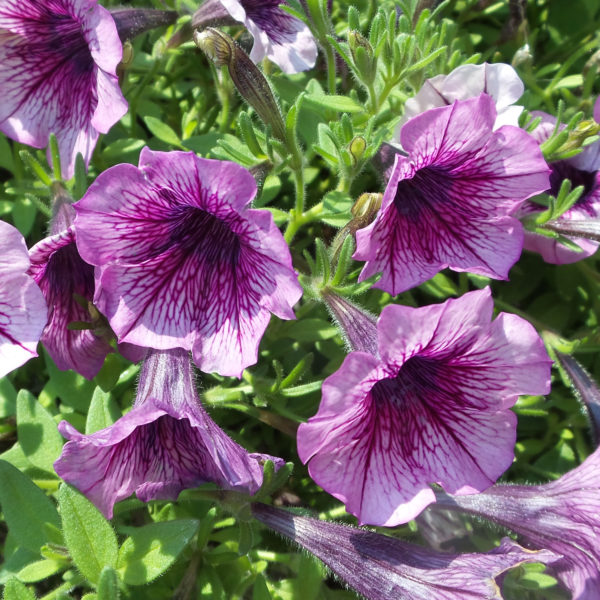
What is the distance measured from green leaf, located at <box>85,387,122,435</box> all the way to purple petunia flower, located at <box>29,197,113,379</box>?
6 cm

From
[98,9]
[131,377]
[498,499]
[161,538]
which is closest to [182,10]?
[98,9]

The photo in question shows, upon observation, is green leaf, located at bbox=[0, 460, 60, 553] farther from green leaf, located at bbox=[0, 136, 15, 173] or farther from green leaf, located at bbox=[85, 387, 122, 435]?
green leaf, located at bbox=[0, 136, 15, 173]

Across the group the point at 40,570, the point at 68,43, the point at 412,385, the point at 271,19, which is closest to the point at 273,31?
the point at 271,19

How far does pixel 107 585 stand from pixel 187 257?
70 cm

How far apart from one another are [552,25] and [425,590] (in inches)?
84.2

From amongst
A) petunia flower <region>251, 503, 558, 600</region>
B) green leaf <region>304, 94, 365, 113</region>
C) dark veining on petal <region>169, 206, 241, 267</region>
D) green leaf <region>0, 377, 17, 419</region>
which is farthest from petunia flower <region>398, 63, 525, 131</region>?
green leaf <region>0, 377, 17, 419</region>

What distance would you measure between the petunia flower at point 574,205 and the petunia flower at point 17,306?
122 cm

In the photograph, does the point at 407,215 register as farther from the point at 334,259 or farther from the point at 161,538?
the point at 161,538

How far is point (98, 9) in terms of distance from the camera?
1.62 meters

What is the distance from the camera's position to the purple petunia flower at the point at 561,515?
5.10 feet

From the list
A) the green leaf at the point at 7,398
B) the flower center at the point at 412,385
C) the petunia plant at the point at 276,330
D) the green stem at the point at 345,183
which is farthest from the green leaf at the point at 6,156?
the flower center at the point at 412,385

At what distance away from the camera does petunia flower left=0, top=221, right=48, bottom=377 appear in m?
1.43

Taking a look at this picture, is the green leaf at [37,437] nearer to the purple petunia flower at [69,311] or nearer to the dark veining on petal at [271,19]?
the purple petunia flower at [69,311]

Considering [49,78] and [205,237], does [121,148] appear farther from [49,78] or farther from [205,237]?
[205,237]
